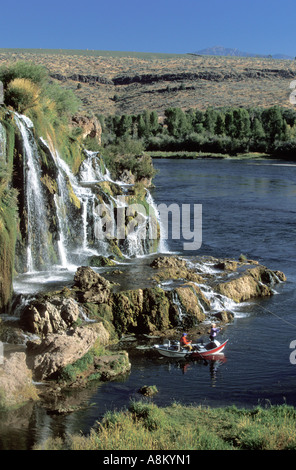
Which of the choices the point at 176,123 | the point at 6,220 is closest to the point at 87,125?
the point at 6,220

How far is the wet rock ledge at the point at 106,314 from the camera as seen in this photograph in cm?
1330

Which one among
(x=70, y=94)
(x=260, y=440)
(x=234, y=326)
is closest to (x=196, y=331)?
(x=234, y=326)

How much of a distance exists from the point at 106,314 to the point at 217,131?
81.0m

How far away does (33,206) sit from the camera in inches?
810

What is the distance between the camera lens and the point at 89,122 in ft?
118

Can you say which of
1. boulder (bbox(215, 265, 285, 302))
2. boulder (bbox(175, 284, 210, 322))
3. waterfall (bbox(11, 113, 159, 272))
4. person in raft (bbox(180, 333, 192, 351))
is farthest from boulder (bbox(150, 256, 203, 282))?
person in raft (bbox(180, 333, 192, 351))

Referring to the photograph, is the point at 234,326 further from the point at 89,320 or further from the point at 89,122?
the point at 89,122

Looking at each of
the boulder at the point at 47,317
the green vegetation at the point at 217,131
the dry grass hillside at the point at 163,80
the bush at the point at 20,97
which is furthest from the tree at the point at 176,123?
the boulder at the point at 47,317

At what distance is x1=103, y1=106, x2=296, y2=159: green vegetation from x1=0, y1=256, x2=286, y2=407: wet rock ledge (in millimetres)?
62705

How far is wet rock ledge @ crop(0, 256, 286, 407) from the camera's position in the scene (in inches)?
524

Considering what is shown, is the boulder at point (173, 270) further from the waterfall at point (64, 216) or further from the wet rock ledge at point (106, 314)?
the waterfall at point (64, 216)

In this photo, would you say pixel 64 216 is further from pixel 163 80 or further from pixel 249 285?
pixel 163 80

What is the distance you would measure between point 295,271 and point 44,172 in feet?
36.5

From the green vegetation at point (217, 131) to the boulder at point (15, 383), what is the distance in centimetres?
7089
